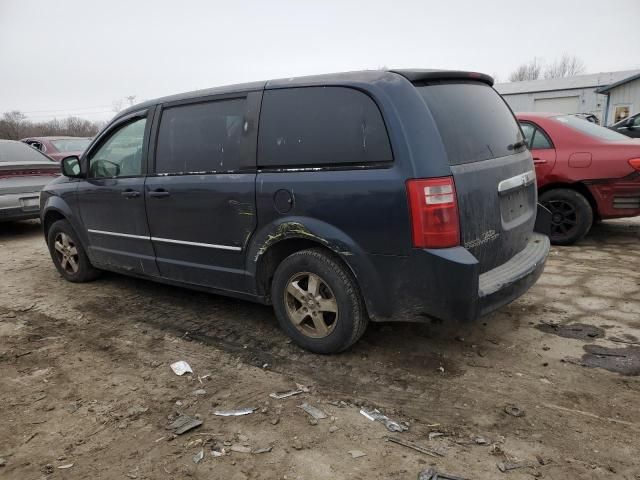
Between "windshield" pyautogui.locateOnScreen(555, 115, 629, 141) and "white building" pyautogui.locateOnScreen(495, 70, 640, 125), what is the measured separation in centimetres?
2201

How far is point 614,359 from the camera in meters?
3.11

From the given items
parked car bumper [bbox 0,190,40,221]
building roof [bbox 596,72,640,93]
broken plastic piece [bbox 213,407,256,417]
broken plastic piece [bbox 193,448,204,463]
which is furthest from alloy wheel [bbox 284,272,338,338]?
building roof [bbox 596,72,640,93]

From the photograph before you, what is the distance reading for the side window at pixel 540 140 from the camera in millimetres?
5770

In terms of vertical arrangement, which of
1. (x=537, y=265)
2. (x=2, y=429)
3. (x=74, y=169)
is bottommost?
(x=2, y=429)

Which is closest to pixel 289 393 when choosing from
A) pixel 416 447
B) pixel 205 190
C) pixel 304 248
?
pixel 416 447

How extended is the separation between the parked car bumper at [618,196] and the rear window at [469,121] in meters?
2.52

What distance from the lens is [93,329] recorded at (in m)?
3.98

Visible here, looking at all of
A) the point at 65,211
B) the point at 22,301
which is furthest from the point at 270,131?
the point at 22,301

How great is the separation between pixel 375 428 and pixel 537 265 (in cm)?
164

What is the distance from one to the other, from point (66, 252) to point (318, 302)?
3.39 meters

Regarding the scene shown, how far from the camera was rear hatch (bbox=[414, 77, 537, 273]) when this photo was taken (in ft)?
9.30

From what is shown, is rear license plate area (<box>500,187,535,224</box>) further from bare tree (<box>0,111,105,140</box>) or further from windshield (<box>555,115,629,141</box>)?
bare tree (<box>0,111,105,140</box>)

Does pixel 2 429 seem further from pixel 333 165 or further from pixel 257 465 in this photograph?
pixel 333 165

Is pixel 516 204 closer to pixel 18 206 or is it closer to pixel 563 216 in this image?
pixel 563 216
